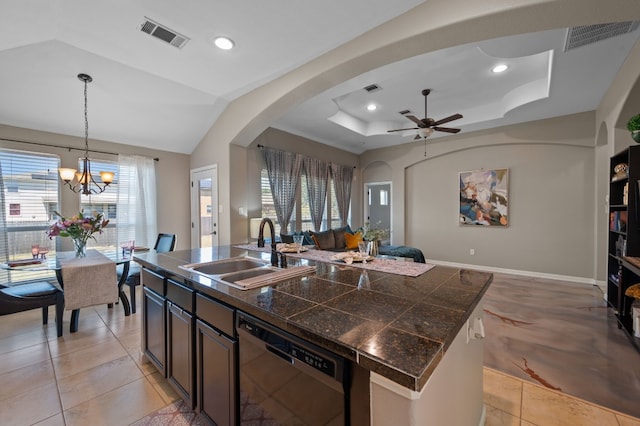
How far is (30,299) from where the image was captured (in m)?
2.60

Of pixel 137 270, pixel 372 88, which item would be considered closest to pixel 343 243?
pixel 372 88

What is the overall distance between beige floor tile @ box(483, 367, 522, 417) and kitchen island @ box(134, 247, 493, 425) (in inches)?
11.5

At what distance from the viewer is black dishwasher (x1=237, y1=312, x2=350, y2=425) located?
34.5 inches

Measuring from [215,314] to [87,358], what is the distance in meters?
1.97

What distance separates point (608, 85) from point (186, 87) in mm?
5658

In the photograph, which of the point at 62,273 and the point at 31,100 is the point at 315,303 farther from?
the point at 31,100

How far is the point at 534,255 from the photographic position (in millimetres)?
5078

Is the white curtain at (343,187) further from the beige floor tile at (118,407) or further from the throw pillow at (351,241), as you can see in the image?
the beige floor tile at (118,407)

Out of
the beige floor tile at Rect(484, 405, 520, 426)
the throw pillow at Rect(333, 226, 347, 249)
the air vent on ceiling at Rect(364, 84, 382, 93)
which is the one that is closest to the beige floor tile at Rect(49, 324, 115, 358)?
the beige floor tile at Rect(484, 405, 520, 426)

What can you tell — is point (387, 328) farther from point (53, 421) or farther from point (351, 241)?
point (351, 241)

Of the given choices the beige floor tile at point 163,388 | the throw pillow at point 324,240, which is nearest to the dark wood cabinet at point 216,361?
the beige floor tile at point 163,388

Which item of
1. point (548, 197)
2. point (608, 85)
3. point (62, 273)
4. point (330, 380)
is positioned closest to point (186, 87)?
point (62, 273)

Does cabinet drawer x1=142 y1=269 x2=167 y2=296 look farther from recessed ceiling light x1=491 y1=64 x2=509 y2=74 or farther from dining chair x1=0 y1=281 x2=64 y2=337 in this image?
recessed ceiling light x1=491 y1=64 x2=509 y2=74

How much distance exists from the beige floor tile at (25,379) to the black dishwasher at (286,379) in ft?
6.31
